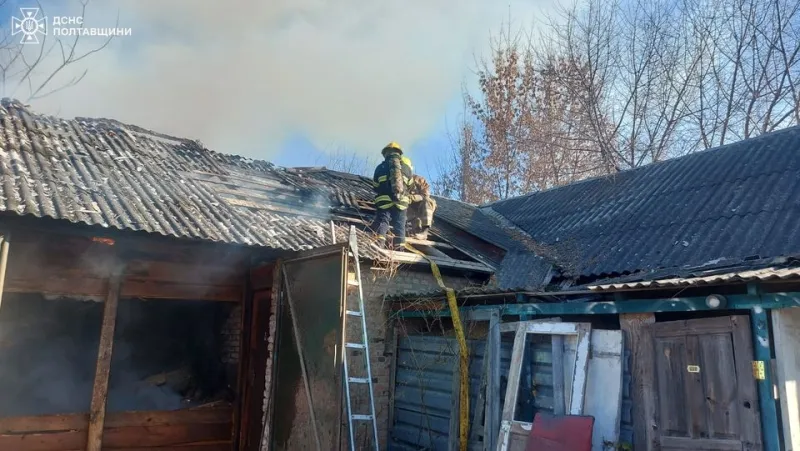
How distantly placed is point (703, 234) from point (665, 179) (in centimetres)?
293

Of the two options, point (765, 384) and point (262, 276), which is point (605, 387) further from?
point (262, 276)

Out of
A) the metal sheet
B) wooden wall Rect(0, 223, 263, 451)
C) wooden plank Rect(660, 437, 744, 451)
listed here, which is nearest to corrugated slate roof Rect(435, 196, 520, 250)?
the metal sheet

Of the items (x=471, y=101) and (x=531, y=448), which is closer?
(x=531, y=448)

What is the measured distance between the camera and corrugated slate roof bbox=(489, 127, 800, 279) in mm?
7160

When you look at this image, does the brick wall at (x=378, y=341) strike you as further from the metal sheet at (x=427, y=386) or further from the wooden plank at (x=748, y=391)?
the wooden plank at (x=748, y=391)

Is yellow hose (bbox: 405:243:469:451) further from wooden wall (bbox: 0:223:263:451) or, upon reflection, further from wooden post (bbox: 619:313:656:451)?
wooden wall (bbox: 0:223:263:451)

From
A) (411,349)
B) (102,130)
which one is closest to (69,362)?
(102,130)

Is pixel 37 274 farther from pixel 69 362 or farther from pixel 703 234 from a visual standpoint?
pixel 703 234

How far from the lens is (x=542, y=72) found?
20234 mm

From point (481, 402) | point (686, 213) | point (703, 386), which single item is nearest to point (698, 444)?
point (703, 386)

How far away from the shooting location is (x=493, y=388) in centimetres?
654

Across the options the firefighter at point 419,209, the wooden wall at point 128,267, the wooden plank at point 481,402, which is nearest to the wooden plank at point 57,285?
the wooden wall at point 128,267

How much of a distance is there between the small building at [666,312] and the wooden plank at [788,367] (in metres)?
0.01

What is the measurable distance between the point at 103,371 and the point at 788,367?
25.0 ft
